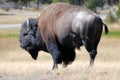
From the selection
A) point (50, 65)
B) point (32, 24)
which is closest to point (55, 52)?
point (32, 24)

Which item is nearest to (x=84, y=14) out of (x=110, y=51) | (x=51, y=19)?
(x=51, y=19)

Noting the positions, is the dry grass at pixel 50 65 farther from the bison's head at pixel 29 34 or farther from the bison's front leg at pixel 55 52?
the bison's head at pixel 29 34

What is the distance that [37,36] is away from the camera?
1506cm

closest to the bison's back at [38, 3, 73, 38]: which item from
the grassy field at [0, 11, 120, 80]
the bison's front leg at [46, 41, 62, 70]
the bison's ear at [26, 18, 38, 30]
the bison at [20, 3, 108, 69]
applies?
the bison at [20, 3, 108, 69]

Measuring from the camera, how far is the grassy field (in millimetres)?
10367

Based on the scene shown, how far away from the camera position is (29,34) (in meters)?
15.2

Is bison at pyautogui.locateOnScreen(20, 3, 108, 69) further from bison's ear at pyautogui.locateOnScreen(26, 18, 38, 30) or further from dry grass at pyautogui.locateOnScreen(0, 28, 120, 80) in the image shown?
dry grass at pyautogui.locateOnScreen(0, 28, 120, 80)

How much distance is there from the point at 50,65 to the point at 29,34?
2503 millimetres

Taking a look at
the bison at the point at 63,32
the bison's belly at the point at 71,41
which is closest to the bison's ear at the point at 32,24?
the bison at the point at 63,32

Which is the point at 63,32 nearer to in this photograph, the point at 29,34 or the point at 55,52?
the point at 55,52

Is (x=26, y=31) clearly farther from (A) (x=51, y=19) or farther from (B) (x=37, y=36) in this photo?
(A) (x=51, y=19)

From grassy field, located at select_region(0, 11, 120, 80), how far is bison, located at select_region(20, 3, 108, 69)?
47cm

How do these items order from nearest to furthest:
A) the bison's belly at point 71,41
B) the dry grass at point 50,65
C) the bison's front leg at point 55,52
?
1. the dry grass at point 50,65
2. the bison's belly at point 71,41
3. the bison's front leg at point 55,52

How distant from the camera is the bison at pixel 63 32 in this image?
43.0ft
